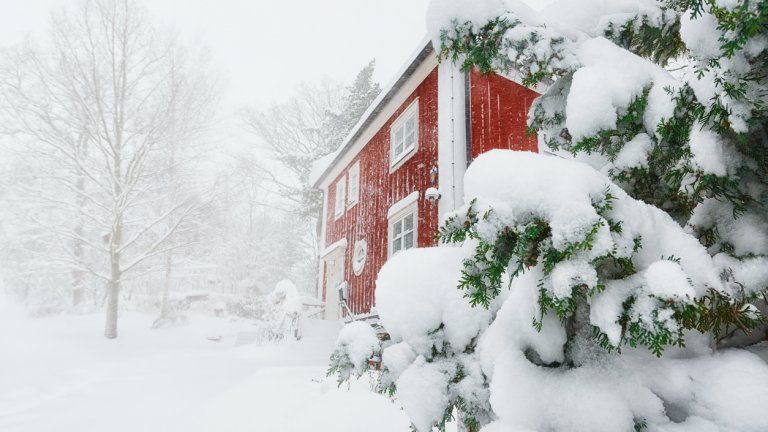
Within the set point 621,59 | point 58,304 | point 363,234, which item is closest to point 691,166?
point 621,59

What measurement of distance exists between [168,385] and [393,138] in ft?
25.2

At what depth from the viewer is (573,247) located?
129 cm

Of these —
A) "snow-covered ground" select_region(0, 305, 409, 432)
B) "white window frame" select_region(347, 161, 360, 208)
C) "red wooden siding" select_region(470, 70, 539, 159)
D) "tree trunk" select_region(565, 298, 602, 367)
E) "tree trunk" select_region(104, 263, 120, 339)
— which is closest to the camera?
"tree trunk" select_region(565, 298, 602, 367)

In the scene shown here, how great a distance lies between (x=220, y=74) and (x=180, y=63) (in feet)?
4.62

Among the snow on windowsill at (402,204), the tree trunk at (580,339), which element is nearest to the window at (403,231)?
the snow on windowsill at (402,204)

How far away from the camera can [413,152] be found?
8.98 metres

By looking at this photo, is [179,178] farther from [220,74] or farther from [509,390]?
[509,390]

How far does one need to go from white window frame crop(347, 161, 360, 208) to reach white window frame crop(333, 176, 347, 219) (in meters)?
0.48

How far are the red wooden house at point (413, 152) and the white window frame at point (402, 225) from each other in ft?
0.07

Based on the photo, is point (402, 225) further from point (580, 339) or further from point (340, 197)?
point (580, 339)

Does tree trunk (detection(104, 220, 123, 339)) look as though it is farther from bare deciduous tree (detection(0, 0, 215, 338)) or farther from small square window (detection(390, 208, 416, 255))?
small square window (detection(390, 208, 416, 255))

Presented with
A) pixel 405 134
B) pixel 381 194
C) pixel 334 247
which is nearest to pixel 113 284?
pixel 334 247

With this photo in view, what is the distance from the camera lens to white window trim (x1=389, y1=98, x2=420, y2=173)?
898 cm

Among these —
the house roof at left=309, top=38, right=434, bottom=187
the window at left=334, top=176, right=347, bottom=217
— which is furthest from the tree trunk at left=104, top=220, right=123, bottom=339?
the window at left=334, top=176, right=347, bottom=217
